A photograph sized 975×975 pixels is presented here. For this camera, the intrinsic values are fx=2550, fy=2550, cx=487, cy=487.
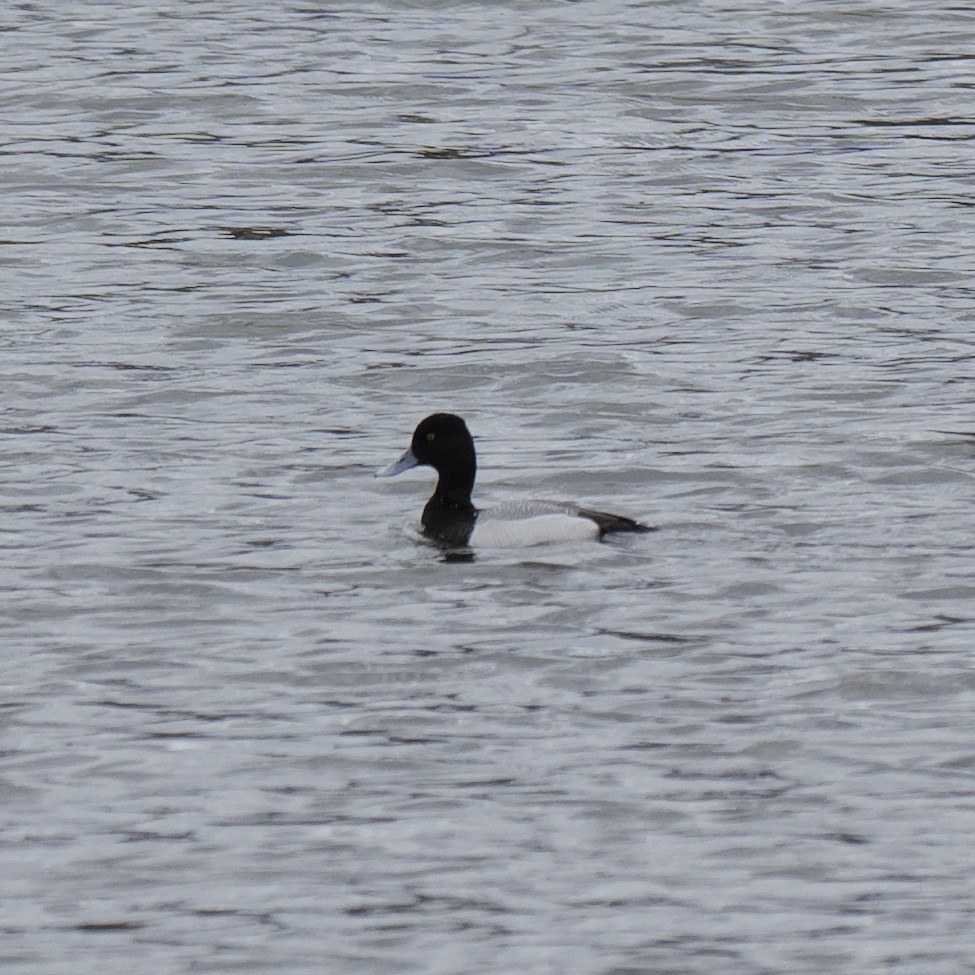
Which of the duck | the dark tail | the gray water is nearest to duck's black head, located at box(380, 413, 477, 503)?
the duck

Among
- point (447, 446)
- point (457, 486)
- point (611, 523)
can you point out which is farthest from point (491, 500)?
point (611, 523)

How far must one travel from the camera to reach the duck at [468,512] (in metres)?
12.1

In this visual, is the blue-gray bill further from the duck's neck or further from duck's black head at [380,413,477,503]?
the duck's neck

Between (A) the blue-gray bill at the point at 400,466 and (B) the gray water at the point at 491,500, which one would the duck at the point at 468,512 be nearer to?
(A) the blue-gray bill at the point at 400,466

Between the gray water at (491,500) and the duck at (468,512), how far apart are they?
0.41 feet

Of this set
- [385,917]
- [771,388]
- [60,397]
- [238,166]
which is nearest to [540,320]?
[771,388]

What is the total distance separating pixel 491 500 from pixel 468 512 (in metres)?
0.55

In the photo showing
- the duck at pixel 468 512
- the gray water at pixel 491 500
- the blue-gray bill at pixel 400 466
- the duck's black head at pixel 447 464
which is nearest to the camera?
the gray water at pixel 491 500

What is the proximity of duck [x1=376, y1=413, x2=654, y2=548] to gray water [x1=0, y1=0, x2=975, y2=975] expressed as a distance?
125 millimetres

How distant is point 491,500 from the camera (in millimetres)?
13328

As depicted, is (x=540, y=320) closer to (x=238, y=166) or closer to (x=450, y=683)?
(x=238, y=166)

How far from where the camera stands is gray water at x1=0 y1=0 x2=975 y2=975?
8258 millimetres

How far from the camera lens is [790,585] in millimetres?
11375

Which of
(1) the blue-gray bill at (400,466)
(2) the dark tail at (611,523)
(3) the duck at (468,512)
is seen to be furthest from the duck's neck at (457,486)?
(2) the dark tail at (611,523)
